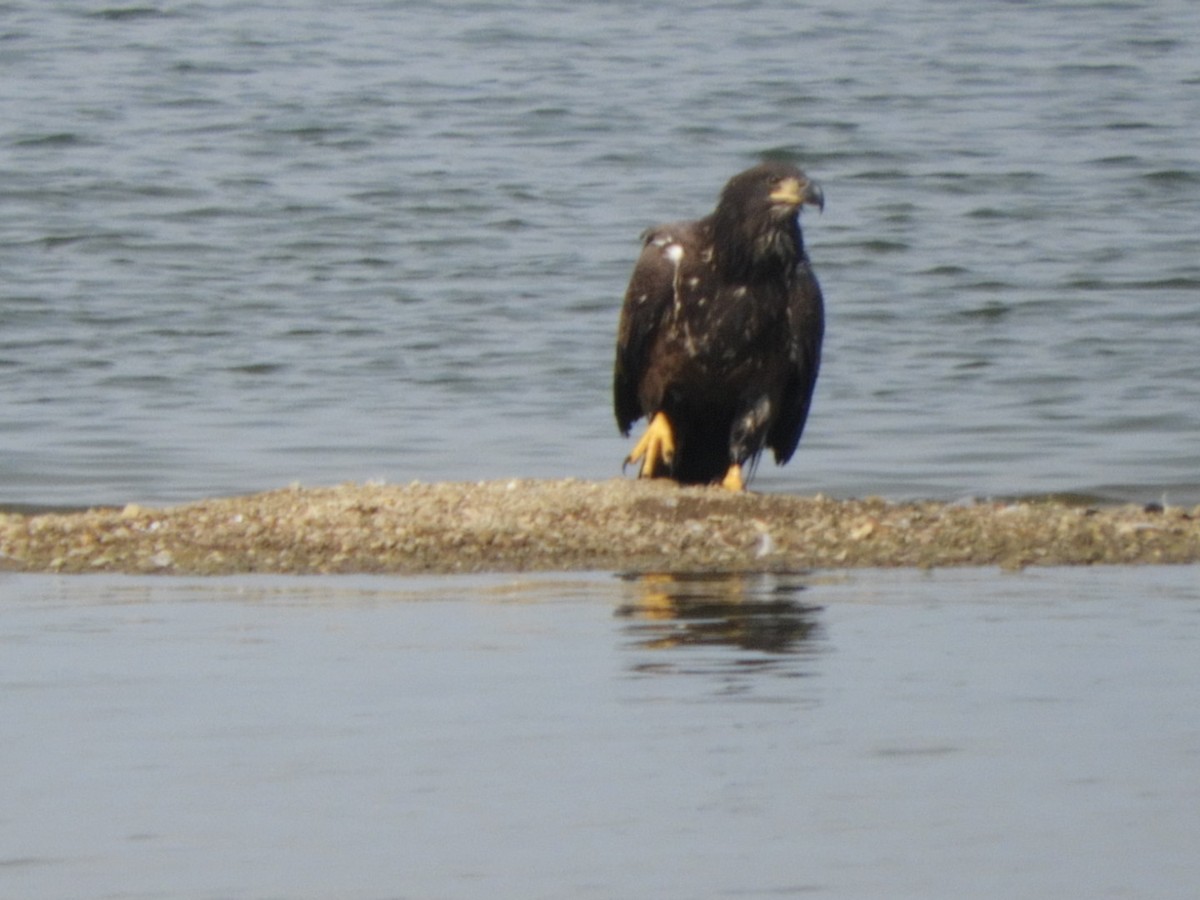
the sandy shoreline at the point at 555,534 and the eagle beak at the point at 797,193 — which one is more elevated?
the eagle beak at the point at 797,193

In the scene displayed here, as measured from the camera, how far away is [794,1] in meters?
36.7

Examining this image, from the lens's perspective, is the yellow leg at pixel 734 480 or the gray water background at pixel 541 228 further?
the gray water background at pixel 541 228

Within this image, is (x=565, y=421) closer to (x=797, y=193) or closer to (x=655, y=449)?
(x=655, y=449)

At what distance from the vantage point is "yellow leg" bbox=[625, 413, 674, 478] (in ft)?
34.2

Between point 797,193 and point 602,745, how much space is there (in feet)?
14.7

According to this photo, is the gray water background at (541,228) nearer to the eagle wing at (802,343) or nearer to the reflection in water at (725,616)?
the eagle wing at (802,343)

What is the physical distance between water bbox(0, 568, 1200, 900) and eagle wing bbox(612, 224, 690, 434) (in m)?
2.17

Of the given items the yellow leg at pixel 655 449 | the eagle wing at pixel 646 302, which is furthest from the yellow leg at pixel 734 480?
the eagle wing at pixel 646 302

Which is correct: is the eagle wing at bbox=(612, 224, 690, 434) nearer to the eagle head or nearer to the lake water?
the eagle head

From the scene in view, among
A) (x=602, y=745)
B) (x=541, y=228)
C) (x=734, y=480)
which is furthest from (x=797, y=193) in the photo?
(x=541, y=228)

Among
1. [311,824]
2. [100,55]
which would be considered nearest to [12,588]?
[311,824]

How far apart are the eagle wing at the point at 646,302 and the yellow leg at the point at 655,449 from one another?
0.26 ft

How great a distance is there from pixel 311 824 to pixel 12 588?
333 cm

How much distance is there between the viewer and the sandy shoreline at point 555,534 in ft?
29.7
